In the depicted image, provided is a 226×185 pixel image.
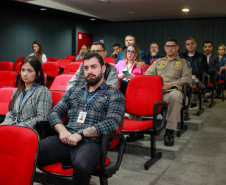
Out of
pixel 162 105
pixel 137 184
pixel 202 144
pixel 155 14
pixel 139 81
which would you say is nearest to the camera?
pixel 137 184

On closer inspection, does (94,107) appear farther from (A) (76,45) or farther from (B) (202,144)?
(A) (76,45)

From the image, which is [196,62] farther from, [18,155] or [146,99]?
[18,155]

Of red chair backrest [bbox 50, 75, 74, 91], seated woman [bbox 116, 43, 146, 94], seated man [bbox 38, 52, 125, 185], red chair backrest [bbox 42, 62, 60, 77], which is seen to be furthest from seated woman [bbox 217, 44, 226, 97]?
seated man [bbox 38, 52, 125, 185]

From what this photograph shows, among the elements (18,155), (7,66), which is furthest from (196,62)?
(18,155)

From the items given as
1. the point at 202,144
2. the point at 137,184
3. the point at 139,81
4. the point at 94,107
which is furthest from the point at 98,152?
the point at 202,144

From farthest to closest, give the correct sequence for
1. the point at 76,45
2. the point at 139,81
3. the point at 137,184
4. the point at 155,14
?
the point at 76,45 < the point at 155,14 < the point at 139,81 < the point at 137,184

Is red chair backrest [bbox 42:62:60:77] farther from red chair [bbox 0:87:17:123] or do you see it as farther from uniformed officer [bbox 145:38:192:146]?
red chair [bbox 0:87:17:123]

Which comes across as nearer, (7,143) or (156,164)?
(7,143)

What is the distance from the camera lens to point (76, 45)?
11672 mm

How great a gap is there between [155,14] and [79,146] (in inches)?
358

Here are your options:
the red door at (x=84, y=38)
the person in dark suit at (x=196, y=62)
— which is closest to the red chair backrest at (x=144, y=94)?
the person in dark suit at (x=196, y=62)

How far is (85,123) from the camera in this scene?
1.86 metres

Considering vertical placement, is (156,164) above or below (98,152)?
below

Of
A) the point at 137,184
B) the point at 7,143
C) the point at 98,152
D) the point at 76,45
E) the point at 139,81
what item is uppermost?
the point at 76,45
